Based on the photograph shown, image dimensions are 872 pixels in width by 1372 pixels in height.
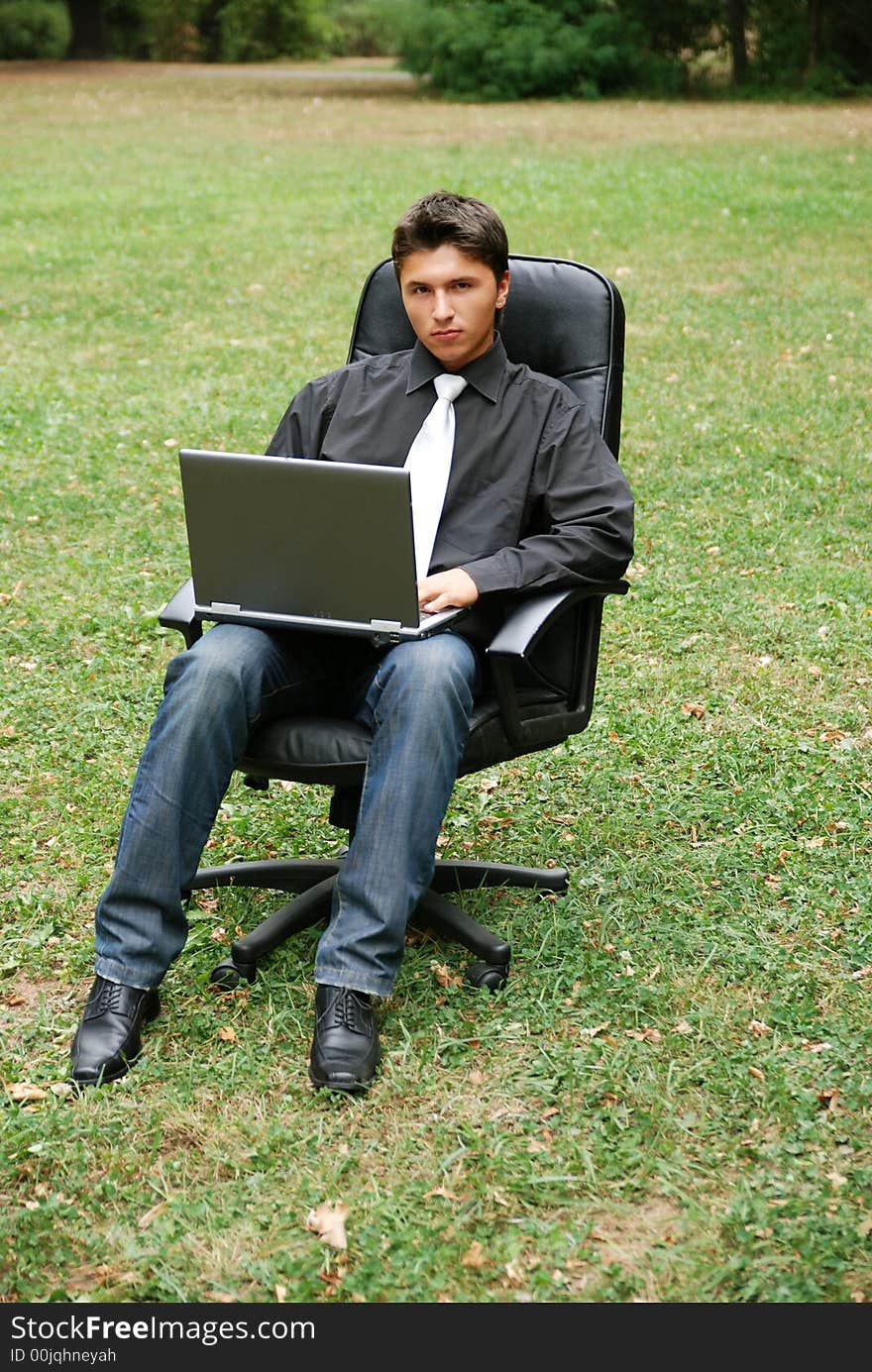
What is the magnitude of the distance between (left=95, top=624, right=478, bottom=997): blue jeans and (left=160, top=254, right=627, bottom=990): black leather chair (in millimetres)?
104

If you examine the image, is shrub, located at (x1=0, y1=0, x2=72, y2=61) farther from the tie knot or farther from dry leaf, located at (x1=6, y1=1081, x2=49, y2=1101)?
dry leaf, located at (x1=6, y1=1081, x2=49, y2=1101)

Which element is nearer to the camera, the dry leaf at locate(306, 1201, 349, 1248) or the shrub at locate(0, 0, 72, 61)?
the dry leaf at locate(306, 1201, 349, 1248)

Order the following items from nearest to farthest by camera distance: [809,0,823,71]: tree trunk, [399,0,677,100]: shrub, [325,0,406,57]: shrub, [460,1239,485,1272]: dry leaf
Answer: [460,1239,485,1272]: dry leaf, [399,0,677,100]: shrub, [809,0,823,71]: tree trunk, [325,0,406,57]: shrub

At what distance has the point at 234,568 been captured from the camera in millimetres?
3188

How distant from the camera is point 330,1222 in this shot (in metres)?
2.66

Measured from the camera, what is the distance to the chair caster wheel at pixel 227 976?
3.41 meters

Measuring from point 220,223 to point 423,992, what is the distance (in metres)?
11.1

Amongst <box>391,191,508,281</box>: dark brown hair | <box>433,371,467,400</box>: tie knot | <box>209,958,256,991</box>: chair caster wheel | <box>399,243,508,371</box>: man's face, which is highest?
<box>391,191,508,281</box>: dark brown hair

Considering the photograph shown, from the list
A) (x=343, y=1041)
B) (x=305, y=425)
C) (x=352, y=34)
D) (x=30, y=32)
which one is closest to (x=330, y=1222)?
(x=343, y=1041)

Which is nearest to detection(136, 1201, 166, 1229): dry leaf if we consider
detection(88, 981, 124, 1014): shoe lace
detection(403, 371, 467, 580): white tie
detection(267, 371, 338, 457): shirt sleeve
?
detection(88, 981, 124, 1014): shoe lace

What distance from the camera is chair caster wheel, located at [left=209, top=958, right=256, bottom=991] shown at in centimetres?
341

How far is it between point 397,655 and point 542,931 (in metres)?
0.84
